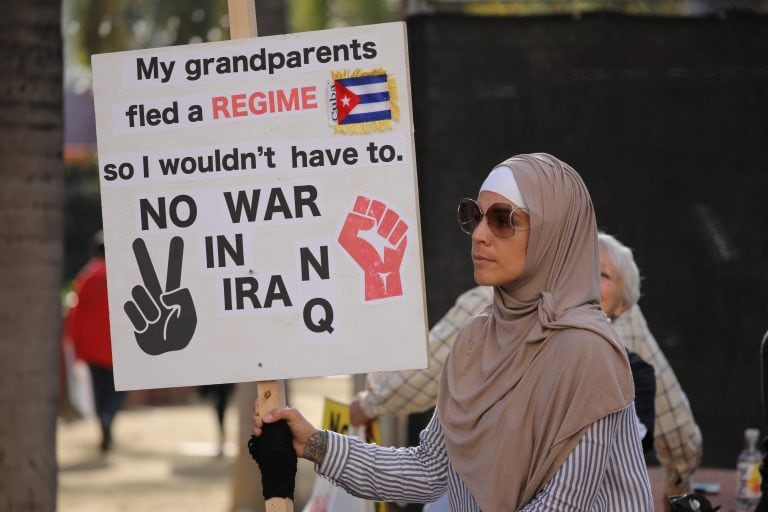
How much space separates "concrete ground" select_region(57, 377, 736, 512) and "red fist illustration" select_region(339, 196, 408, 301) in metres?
2.54

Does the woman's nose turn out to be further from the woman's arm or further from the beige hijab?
the woman's arm

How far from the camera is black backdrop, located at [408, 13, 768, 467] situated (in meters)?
6.54

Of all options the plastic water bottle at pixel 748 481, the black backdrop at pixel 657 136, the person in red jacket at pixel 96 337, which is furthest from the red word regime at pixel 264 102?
the person in red jacket at pixel 96 337

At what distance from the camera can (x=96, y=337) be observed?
38.9ft

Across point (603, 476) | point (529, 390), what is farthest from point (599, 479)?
point (529, 390)

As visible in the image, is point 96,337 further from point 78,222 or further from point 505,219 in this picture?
point 78,222

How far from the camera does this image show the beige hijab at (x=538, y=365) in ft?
9.81

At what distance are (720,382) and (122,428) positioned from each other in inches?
343

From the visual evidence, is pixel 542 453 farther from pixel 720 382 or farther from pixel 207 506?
pixel 207 506

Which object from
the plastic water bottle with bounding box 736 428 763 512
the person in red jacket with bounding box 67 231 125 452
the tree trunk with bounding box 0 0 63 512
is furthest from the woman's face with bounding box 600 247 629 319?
the person in red jacket with bounding box 67 231 125 452

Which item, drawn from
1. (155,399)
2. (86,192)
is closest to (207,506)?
(155,399)

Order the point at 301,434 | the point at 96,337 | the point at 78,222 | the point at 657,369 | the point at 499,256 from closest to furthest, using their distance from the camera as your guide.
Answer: the point at 499,256 < the point at 301,434 < the point at 657,369 < the point at 96,337 < the point at 78,222

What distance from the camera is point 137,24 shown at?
2011 cm

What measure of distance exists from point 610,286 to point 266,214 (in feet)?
5.58
